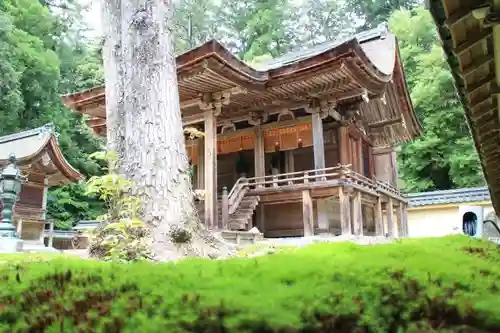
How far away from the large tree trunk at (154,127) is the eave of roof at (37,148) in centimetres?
1234

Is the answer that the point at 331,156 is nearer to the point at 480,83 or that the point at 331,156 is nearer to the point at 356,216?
the point at 356,216

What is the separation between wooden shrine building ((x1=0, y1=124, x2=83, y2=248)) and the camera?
1794 centimetres

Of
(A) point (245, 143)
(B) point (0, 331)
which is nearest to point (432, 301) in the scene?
(B) point (0, 331)

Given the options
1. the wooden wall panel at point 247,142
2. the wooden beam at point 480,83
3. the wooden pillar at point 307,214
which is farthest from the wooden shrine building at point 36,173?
the wooden beam at point 480,83

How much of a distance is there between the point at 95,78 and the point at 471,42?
30.1 metres

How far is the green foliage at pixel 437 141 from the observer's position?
74.5 ft

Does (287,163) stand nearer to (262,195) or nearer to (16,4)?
(262,195)

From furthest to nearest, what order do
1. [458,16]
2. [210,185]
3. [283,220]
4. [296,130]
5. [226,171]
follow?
1. [226,171]
2. [283,220]
3. [296,130]
4. [210,185]
5. [458,16]

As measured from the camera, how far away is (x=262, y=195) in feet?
41.2

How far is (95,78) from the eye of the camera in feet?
100

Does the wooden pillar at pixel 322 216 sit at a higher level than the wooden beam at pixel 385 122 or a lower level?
lower

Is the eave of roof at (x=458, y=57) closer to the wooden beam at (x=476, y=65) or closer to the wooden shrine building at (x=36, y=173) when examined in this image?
the wooden beam at (x=476, y=65)

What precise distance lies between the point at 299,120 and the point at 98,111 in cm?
581

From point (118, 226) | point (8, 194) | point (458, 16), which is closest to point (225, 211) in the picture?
point (8, 194)
